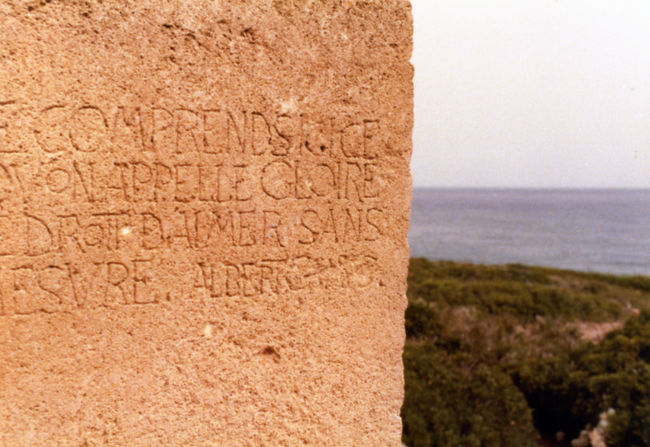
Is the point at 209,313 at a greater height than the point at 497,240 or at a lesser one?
greater

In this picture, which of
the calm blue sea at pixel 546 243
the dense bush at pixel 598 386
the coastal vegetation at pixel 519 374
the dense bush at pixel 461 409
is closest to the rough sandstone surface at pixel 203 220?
the dense bush at pixel 461 409

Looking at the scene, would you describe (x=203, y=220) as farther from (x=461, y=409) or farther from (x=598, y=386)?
(x=598, y=386)

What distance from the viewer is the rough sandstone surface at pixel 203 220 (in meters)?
1.48

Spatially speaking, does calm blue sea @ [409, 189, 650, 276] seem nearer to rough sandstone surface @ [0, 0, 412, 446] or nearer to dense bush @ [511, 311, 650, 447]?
dense bush @ [511, 311, 650, 447]

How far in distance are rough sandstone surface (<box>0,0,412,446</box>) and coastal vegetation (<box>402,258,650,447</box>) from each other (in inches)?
109

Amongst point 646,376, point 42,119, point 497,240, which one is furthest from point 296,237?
point 497,240

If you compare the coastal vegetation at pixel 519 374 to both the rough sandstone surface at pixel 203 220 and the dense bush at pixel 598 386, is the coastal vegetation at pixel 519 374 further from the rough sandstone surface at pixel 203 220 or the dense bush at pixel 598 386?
the rough sandstone surface at pixel 203 220

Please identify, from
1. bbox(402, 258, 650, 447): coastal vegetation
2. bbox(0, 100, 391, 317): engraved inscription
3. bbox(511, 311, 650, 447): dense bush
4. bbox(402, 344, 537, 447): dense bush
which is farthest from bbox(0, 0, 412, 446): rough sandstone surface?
bbox(511, 311, 650, 447): dense bush

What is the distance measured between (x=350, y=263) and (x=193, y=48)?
882 millimetres

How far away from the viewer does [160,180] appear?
1586 mm

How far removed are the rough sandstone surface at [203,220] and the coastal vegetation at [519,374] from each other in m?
2.76

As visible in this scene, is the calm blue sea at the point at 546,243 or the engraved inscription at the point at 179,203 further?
the calm blue sea at the point at 546,243

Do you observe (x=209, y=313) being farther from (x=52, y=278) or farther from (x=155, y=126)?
(x=155, y=126)

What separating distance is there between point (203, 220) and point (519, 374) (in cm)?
496
